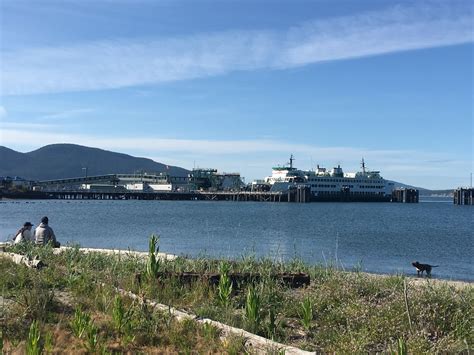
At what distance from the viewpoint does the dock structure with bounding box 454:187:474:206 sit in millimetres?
146250

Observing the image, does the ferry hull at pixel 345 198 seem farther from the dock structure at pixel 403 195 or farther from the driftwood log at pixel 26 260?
the driftwood log at pixel 26 260

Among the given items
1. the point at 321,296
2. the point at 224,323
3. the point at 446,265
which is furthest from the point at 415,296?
the point at 446,265

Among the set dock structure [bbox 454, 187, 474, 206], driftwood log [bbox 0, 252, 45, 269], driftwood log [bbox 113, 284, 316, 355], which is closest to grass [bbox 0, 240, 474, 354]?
driftwood log [bbox 113, 284, 316, 355]

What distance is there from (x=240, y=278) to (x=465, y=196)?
491ft

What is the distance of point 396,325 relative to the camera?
6.92 meters

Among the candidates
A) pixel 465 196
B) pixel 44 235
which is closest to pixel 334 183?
pixel 465 196

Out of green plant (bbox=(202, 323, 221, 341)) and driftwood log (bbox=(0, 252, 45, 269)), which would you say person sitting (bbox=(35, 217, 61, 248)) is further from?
green plant (bbox=(202, 323, 221, 341))

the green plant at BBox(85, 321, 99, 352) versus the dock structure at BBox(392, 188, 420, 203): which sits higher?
the dock structure at BBox(392, 188, 420, 203)

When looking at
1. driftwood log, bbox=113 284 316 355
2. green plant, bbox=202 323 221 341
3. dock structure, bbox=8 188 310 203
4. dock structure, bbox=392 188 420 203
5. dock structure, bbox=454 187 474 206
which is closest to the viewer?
driftwood log, bbox=113 284 316 355

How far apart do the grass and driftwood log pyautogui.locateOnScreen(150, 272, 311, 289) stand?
10cm

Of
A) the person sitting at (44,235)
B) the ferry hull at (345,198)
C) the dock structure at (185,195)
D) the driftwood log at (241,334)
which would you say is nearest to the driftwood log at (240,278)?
the driftwood log at (241,334)

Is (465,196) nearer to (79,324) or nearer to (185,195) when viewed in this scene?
(185,195)

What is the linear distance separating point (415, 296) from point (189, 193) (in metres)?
143

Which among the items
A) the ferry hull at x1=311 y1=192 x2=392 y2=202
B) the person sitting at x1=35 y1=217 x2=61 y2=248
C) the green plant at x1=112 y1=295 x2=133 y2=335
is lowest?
the green plant at x1=112 y1=295 x2=133 y2=335
